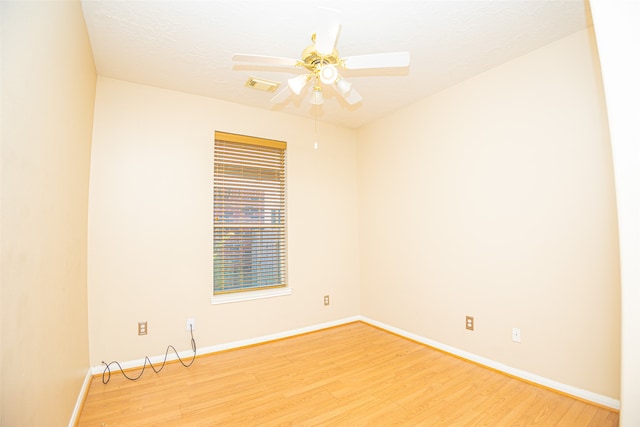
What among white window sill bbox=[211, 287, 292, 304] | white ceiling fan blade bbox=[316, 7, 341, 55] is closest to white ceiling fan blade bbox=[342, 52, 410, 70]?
white ceiling fan blade bbox=[316, 7, 341, 55]

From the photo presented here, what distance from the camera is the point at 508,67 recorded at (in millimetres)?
2516

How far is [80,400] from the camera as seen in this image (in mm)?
2023

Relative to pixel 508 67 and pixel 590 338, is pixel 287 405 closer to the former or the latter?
pixel 590 338

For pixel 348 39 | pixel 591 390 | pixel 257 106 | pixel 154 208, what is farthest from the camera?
pixel 257 106

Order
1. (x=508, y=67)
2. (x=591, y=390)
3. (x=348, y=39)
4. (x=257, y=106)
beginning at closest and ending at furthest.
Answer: (x=591, y=390) → (x=348, y=39) → (x=508, y=67) → (x=257, y=106)

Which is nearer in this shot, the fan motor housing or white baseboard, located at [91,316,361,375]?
the fan motor housing

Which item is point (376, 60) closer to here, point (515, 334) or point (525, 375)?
point (515, 334)

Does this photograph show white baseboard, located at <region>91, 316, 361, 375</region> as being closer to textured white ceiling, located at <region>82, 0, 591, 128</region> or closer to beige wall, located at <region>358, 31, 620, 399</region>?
beige wall, located at <region>358, 31, 620, 399</region>

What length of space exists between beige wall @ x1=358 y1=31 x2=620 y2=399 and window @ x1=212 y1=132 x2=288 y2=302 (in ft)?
4.65

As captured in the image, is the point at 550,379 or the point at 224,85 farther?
the point at 224,85

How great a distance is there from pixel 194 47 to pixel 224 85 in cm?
59

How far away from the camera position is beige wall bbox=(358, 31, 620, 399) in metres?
2.05

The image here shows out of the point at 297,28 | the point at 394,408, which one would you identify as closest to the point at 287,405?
the point at 394,408

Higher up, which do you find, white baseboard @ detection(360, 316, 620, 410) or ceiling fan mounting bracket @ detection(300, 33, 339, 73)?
ceiling fan mounting bracket @ detection(300, 33, 339, 73)
